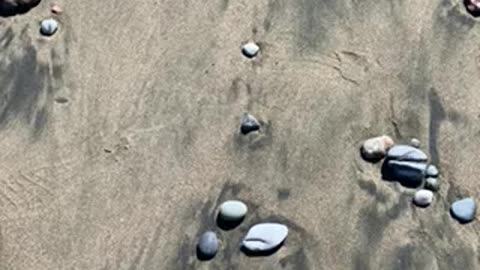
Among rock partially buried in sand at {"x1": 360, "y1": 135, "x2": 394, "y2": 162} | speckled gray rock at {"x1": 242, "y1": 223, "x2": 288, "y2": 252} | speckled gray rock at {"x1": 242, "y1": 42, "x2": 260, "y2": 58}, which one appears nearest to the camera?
speckled gray rock at {"x1": 242, "y1": 223, "x2": 288, "y2": 252}

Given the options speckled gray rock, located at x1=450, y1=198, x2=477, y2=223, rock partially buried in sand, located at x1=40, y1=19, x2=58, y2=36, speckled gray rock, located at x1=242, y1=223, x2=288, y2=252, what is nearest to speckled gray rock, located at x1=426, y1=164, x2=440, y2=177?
speckled gray rock, located at x1=450, y1=198, x2=477, y2=223

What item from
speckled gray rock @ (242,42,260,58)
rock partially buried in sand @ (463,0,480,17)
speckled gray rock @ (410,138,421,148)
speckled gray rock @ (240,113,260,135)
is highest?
rock partially buried in sand @ (463,0,480,17)

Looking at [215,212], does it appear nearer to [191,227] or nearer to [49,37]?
[191,227]

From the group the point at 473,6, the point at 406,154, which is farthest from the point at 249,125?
the point at 473,6

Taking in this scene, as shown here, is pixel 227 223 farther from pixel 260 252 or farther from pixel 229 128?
pixel 229 128

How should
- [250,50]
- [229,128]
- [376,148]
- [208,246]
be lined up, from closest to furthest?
[208,246], [376,148], [229,128], [250,50]

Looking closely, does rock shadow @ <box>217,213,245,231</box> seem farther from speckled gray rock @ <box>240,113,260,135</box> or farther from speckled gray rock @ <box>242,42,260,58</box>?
speckled gray rock @ <box>242,42,260,58</box>

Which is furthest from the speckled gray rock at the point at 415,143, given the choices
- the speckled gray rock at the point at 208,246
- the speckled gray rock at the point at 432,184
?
the speckled gray rock at the point at 208,246
